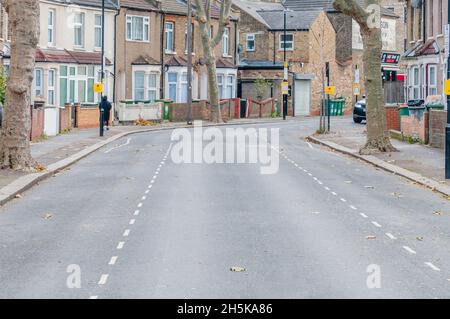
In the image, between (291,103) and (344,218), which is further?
(291,103)

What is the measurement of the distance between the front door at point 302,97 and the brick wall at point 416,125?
130 feet

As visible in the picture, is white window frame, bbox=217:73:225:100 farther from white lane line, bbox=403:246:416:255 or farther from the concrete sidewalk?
white lane line, bbox=403:246:416:255

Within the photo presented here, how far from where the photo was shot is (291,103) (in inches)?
3329

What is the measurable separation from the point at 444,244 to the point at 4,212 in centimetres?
875

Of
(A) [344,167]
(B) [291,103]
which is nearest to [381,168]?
(A) [344,167]

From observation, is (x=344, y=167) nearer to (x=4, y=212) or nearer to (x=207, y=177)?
(x=207, y=177)

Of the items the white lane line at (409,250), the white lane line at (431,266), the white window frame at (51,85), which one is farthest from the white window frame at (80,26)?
the white lane line at (431,266)

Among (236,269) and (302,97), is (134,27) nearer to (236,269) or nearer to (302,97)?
(302,97)

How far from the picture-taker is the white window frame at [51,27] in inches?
2296

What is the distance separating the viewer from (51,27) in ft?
193

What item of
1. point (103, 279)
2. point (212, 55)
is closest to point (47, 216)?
point (103, 279)

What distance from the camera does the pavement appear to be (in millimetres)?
12977

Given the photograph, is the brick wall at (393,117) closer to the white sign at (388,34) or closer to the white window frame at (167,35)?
the white window frame at (167,35)

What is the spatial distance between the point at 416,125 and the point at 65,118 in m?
17.7
